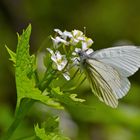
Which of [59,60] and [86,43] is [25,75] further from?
[86,43]

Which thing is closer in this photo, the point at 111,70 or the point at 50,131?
the point at 50,131

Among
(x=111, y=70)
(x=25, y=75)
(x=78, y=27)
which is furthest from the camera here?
(x=78, y=27)

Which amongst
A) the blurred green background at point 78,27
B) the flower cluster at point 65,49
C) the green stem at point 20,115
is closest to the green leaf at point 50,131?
the green stem at point 20,115

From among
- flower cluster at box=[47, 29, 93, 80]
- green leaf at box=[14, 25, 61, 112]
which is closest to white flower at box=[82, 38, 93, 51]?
flower cluster at box=[47, 29, 93, 80]

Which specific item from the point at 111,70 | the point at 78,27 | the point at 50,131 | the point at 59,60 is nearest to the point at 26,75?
the point at 59,60

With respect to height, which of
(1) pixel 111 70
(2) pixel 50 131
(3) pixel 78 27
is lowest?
(3) pixel 78 27

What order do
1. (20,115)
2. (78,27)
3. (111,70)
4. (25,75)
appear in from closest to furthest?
(25,75)
(20,115)
(111,70)
(78,27)
